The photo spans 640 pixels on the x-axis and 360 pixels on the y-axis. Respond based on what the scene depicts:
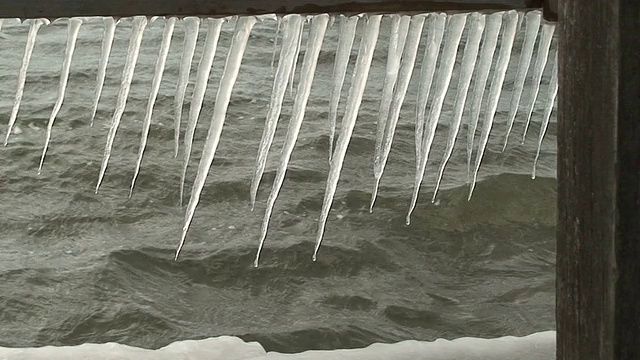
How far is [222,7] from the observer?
2.11m

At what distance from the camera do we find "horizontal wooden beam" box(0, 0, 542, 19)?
2.04 m

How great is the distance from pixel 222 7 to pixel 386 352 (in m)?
1.21

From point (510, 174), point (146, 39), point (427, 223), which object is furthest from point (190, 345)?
point (146, 39)

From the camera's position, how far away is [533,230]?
212 inches

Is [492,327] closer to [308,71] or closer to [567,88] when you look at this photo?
[308,71]

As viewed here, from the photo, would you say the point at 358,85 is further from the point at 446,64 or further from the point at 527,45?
the point at 527,45

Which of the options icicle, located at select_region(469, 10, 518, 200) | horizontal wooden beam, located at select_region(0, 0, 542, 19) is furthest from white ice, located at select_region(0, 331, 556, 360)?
horizontal wooden beam, located at select_region(0, 0, 542, 19)

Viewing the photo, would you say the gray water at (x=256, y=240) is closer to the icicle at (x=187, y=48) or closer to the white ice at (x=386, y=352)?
the white ice at (x=386, y=352)

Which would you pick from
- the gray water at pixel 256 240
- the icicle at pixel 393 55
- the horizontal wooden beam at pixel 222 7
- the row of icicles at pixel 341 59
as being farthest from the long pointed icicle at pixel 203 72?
the gray water at pixel 256 240

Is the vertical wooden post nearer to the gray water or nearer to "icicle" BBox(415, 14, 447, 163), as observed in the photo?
"icicle" BBox(415, 14, 447, 163)

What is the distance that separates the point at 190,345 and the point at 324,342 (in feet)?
3.73

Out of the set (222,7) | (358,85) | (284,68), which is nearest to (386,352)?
(358,85)

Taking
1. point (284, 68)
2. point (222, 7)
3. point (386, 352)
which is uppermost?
point (284, 68)

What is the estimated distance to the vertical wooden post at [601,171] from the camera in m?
1.36
